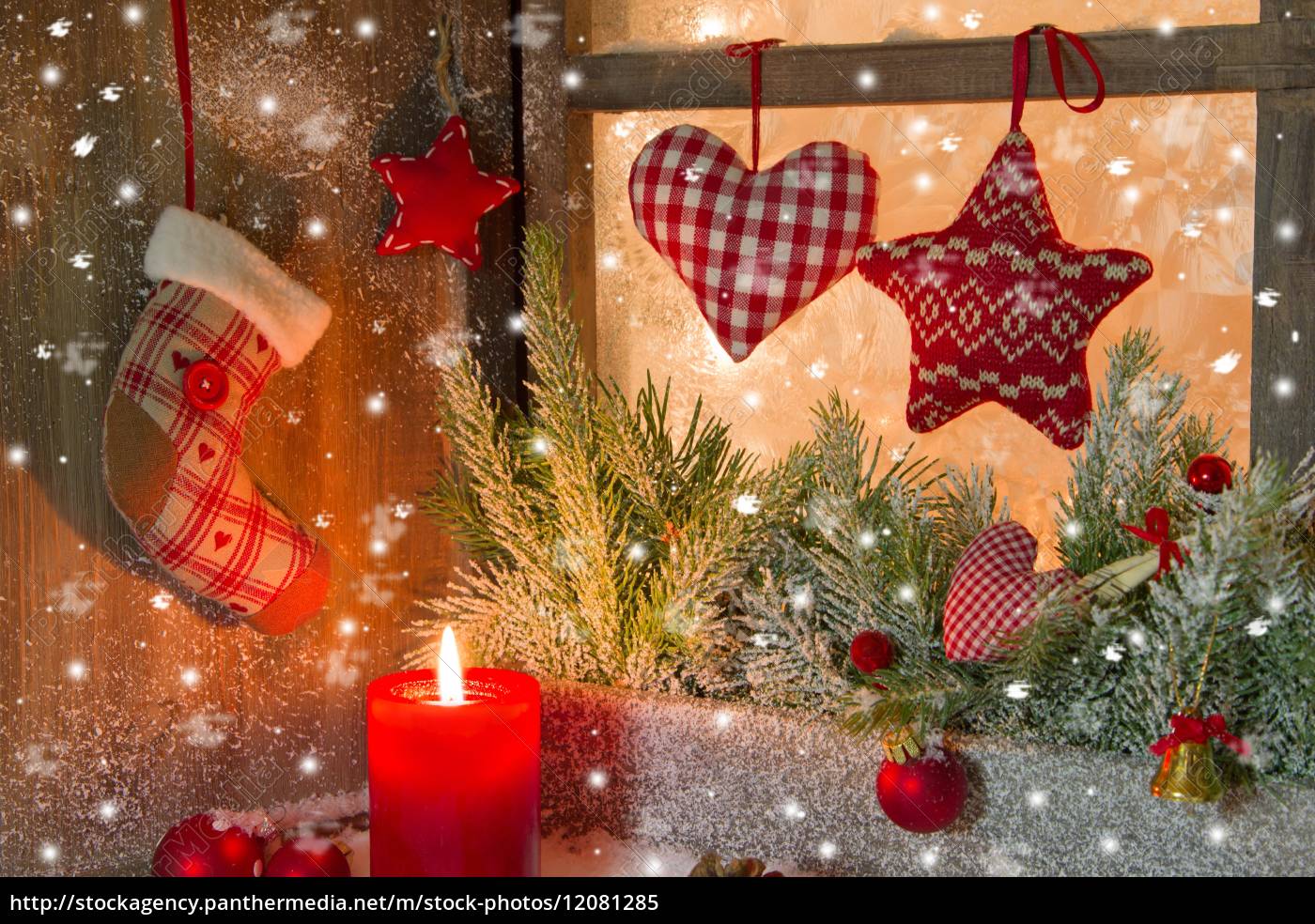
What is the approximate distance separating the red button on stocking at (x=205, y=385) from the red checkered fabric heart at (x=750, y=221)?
1.47ft

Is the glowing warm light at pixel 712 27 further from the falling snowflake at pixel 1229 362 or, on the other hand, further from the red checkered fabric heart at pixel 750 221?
the falling snowflake at pixel 1229 362

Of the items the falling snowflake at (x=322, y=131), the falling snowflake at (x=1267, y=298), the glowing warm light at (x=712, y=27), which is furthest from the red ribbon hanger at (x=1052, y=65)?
the falling snowflake at (x=322, y=131)

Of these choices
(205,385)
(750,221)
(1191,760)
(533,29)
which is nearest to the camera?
(1191,760)

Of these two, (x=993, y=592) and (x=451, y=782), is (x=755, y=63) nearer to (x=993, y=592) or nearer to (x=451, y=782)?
(x=993, y=592)

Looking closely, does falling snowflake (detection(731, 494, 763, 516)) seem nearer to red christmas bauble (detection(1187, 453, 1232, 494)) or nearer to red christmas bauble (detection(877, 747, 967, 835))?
red christmas bauble (detection(877, 747, 967, 835))

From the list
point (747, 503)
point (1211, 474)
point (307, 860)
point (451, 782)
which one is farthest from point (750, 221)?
point (307, 860)

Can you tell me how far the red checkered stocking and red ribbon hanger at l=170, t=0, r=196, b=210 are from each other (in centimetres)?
4

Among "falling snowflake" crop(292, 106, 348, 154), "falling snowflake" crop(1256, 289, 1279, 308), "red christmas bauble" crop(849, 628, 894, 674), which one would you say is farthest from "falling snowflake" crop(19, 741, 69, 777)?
"falling snowflake" crop(1256, 289, 1279, 308)

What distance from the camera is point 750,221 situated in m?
1.24

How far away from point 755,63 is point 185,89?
0.55 meters

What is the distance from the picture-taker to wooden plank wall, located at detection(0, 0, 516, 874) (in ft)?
3.61
